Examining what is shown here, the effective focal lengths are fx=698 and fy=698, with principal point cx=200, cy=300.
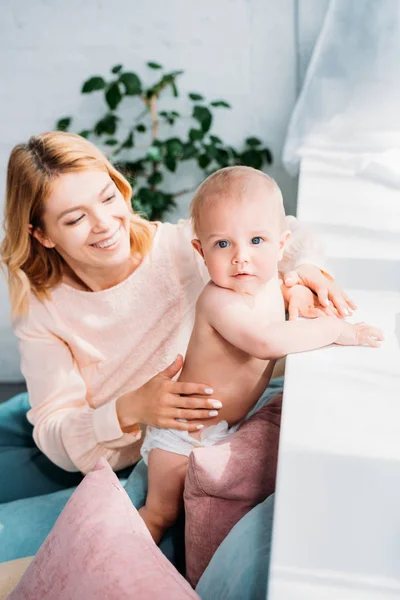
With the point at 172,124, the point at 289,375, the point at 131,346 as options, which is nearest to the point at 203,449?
the point at 289,375

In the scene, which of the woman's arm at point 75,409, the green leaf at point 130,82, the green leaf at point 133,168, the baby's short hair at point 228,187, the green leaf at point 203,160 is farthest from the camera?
the green leaf at point 133,168

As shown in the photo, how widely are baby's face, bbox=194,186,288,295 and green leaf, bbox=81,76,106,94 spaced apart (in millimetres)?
1408

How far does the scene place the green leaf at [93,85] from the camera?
92.9 inches

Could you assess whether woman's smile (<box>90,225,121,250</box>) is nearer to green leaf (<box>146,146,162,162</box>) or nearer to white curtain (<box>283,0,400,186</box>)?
white curtain (<box>283,0,400,186</box>)

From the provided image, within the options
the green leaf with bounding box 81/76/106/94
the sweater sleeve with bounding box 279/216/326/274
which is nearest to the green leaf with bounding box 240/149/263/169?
the green leaf with bounding box 81/76/106/94

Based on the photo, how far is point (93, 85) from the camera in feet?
7.76

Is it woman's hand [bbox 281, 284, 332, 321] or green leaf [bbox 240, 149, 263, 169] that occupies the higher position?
woman's hand [bbox 281, 284, 332, 321]

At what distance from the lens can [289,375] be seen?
1.01 meters

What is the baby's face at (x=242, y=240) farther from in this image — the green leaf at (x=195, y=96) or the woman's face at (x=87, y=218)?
the green leaf at (x=195, y=96)

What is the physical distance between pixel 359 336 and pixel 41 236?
704mm

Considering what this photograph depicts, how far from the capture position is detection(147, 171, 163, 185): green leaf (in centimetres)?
255

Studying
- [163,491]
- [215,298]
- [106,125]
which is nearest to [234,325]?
[215,298]

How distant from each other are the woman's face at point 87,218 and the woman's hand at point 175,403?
11.3 inches

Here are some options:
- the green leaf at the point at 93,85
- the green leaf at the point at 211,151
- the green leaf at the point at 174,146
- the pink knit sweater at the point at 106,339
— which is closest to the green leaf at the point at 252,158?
the green leaf at the point at 211,151
